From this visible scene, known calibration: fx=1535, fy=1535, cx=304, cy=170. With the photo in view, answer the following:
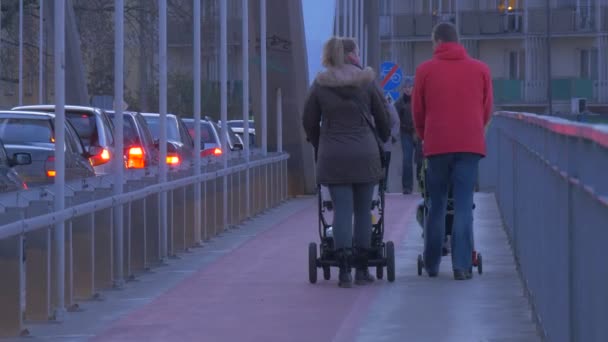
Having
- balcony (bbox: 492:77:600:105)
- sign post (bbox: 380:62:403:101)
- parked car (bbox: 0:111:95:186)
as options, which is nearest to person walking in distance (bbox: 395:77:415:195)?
parked car (bbox: 0:111:95:186)

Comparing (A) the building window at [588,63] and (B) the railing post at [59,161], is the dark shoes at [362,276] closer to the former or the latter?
(B) the railing post at [59,161]

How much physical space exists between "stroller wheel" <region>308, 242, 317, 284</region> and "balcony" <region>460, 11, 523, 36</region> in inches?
1974

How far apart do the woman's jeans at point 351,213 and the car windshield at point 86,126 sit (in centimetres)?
1114

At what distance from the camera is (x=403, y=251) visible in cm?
1442

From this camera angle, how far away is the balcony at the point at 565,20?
59625 mm

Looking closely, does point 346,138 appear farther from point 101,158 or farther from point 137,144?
point 137,144

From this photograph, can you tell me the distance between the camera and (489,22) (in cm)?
6147

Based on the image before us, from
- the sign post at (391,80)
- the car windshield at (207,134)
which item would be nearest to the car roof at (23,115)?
the car windshield at (207,134)

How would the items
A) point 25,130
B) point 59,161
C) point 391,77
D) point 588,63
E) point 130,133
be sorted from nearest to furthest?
1. point 59,161
2. point 25,130
3. point 130,133
4. point 391,77
5. point 588,63

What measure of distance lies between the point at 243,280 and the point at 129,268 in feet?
3.00

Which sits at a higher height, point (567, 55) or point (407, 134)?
point (567, 55)

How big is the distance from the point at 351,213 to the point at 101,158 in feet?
36.8

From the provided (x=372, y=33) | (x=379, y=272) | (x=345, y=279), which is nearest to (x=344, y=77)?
(x=345, y=279)

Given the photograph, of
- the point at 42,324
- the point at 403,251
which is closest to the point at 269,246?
the point at 403,251
